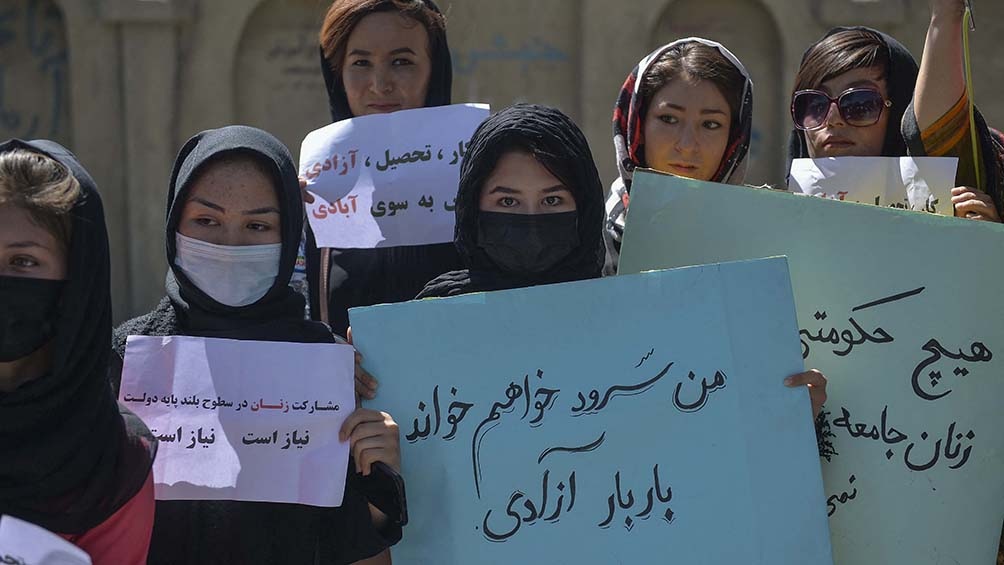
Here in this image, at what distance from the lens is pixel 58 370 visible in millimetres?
1990

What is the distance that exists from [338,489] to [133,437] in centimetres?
40

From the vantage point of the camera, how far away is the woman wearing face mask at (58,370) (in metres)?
1.98

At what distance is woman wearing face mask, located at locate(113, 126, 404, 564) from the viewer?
2293mm

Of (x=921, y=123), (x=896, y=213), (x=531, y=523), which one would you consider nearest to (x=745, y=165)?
(x=921, y=123)

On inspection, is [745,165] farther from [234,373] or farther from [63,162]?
[63,162]

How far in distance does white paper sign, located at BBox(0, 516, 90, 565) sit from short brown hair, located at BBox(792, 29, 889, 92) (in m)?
2.15

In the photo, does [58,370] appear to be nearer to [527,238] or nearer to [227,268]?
[227,268]

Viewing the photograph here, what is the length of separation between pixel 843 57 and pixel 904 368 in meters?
0.99

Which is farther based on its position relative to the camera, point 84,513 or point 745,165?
point 745,165

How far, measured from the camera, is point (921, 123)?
276cm

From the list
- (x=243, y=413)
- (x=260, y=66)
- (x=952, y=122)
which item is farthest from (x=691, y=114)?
(x=260, y=66)

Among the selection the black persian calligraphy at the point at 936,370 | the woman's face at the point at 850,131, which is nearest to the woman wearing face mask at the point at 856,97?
the woman's face at the point at 850,131

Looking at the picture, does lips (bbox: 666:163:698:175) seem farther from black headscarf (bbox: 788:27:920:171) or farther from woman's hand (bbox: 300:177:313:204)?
woman's hand (bbox: 300:177:313:204)

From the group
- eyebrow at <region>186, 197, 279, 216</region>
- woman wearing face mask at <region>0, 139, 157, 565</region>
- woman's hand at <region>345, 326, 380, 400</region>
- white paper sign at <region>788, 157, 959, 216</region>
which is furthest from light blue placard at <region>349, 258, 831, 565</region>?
white paper sign at <region>788, 157, 959, 216</region>
